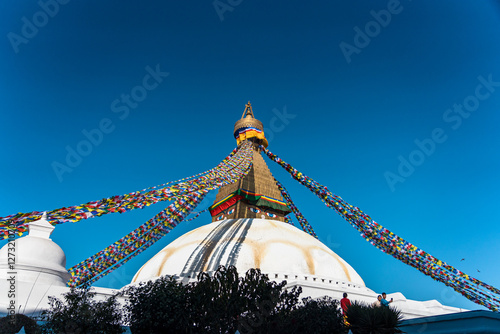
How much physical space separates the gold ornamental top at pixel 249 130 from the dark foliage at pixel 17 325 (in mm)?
16756

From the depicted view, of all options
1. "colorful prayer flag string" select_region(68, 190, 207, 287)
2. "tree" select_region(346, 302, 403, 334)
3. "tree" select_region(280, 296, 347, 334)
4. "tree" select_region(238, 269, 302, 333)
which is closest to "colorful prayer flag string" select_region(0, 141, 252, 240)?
"colorful prayer flag string" select_region(68, 190, 207, 287)

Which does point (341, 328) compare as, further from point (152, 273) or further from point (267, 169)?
point (267, 169)

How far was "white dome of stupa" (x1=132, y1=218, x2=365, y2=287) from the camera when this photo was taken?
566 inches

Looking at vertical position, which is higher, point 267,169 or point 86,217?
point 267,169

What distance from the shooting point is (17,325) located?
8680 millimetres

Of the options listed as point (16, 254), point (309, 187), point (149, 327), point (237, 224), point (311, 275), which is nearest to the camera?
point (149, 327)

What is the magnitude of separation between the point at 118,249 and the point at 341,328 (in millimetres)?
9232

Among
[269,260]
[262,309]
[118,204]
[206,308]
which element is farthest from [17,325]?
[269,260]

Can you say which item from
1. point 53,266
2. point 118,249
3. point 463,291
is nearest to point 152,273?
point 118,249

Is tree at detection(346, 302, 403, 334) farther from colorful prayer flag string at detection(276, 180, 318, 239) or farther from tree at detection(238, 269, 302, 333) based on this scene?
colorful prayer flag string at detection(276, 180, 318, 239)

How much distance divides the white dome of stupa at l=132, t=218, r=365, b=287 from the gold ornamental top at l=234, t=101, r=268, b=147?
27.2 feet

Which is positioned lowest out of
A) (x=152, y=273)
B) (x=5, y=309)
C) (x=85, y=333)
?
(x=85, y=333)

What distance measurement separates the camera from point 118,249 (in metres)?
14.2

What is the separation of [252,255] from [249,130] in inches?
437
